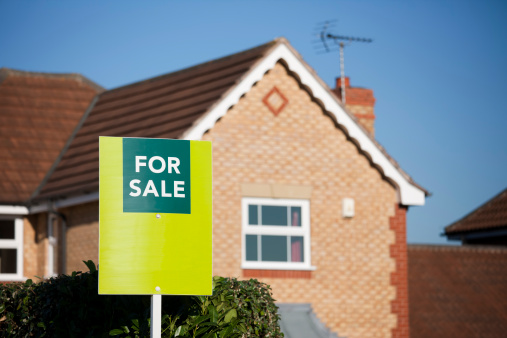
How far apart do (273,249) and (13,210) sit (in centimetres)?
726

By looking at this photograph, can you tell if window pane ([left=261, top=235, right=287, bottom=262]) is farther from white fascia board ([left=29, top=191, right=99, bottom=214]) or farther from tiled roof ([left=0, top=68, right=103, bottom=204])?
tiled roof ([left=0, top=68, right=103, bottom=204])

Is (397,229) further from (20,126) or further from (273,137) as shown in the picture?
(20,126)

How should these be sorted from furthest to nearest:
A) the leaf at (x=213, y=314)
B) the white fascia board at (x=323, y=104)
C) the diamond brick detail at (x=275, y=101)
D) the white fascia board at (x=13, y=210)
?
1. the white fascia board at (x=13, y=210)
2. the diamond brick detail at (x=275, y=101)
3. the white fascia board at (x=323, y=104)
4. the leaf at (x=213, y=314)

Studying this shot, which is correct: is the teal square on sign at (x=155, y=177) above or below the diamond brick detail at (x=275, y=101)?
below

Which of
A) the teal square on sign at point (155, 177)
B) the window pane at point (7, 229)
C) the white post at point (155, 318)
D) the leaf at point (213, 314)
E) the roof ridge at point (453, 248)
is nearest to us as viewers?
the white post at point (155, 318)

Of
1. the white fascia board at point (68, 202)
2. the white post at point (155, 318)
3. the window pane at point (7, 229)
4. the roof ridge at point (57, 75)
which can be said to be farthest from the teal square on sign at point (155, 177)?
the roof ridge at point (57, 75)

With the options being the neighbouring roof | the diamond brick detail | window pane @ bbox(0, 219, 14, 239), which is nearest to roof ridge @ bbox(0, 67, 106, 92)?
the neighbouring roof

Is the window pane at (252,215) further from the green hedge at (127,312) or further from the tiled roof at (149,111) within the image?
the green hedge at (127,312)

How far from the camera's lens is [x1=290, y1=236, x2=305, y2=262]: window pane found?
66.0 ft

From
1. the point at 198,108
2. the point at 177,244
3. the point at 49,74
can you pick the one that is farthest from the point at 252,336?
the point at 49,74

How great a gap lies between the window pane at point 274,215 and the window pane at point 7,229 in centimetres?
777

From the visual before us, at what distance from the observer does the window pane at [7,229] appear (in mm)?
23875

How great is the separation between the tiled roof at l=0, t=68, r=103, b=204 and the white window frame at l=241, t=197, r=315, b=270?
665cm

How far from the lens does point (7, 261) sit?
24297 mm
